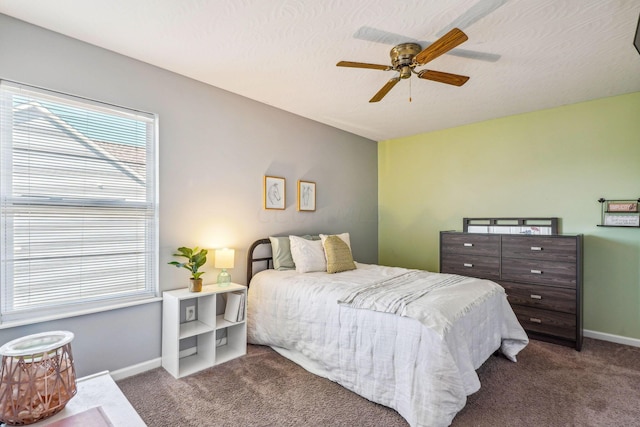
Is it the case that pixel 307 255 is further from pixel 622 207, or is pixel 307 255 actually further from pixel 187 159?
pixel 622 207

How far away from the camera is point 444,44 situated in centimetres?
189

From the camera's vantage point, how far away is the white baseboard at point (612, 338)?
3.26 m

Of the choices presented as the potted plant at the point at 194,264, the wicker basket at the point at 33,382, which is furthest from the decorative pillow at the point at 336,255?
the wicker basket at the point at 33,382

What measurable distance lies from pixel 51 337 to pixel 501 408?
2695mm

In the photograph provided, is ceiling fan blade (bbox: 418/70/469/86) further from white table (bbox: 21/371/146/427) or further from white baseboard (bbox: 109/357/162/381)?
white baseboard (bbox: 109/357/162/381)

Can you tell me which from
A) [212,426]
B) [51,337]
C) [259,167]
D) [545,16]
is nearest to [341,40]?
[545,16]

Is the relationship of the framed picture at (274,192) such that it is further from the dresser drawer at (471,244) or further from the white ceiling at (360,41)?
the dresser drawer at (471,244)

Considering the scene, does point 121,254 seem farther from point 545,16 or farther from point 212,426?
point 545,16

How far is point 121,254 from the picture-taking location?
2605 millimetres

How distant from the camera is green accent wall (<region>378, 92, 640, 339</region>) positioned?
3.29m

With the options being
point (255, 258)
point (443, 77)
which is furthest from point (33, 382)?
point (443, 77)

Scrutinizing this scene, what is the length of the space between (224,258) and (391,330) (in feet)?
5.41

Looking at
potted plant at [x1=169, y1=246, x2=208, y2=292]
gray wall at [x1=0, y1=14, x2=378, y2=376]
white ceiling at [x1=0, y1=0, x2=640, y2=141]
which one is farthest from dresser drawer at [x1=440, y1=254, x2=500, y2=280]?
potted plant at [x1=169, y1=246, x2=208, y2=292]

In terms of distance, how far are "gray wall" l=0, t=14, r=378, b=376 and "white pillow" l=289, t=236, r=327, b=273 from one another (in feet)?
1.40
